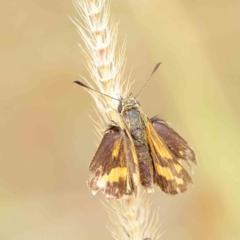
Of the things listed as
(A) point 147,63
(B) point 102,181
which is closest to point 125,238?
(B) point 102,181

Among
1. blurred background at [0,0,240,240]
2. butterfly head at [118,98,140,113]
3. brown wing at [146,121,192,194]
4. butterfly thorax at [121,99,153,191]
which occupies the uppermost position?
blurred background at [0,0,240,240]

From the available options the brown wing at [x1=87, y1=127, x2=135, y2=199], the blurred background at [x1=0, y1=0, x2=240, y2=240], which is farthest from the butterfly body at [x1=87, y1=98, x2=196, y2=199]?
the blurred background at [x1=0, y1=0, x2=240, y2=240]

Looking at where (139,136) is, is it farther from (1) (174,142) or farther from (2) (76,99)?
(2) (76,99)

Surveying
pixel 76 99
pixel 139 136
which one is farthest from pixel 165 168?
pixel 76 99

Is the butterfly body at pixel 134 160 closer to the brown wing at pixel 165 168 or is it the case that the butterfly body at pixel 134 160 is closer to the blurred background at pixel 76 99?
the brown wing at pixel 165 168

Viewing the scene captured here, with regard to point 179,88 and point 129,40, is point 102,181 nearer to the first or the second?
point 179,88

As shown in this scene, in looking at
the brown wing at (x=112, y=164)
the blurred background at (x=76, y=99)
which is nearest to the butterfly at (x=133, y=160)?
the brown wing at (x=112, y=164)

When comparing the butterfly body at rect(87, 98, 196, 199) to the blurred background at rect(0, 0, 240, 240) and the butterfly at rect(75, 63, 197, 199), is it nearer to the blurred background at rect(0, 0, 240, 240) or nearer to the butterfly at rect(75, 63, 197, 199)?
the butterfly at rect(75, 63, 197, 199)
